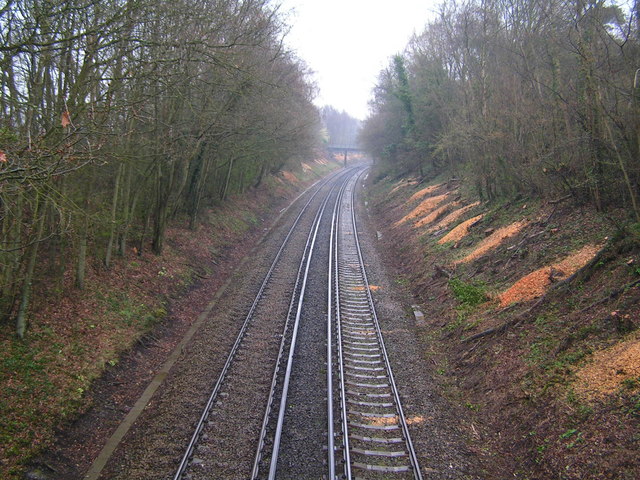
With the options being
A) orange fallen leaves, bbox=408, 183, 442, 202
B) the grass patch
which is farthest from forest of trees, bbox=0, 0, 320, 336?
orange fallen leaves, bbox=408, 183, 442, 202

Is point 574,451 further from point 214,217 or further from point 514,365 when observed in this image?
point 214,217

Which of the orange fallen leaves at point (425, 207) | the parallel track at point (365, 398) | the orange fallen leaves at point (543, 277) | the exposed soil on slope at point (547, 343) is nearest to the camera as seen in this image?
the exposed soil on slope at point (547, 343)

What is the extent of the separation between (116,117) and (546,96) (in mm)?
14923

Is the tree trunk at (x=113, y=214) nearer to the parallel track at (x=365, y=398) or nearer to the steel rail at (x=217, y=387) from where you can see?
the steel rail at (x=217, y=387)

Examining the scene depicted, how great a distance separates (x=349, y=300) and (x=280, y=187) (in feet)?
93.8

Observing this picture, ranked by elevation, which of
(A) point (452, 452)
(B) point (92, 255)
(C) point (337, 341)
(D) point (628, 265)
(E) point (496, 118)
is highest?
→ (E) point (496, 118)

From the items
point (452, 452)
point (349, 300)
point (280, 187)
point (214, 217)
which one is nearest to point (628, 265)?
point (452, 452)

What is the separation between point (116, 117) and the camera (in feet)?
38.6

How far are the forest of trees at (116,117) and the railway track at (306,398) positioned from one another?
14.0ft

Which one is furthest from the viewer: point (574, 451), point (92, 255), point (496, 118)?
point (496, 118)

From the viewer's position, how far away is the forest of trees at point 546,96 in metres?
11.5

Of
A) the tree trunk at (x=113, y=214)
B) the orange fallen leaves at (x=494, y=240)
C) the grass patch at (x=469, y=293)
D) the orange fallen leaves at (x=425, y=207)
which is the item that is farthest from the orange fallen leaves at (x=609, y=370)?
the orange fallen leaves at (x=425, y=207)

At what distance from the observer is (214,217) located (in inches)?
952

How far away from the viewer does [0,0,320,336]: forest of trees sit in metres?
6.46
